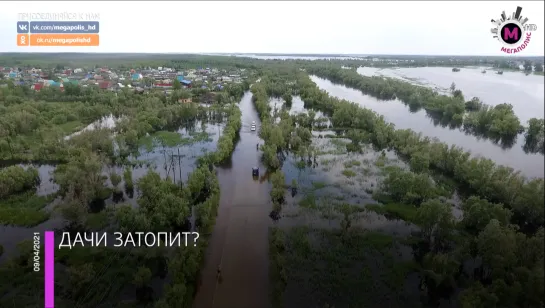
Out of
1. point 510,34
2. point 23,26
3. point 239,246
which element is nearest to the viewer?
point 510,34

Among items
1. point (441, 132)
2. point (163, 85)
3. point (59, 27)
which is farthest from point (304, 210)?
point (163, 85)

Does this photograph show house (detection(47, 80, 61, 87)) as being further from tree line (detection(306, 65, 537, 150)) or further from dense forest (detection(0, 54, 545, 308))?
tree line (detection(306, 65, 537, 150))

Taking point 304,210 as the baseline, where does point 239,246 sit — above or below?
below

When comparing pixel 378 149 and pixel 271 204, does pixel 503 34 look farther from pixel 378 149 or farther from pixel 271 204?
pixel 378 149

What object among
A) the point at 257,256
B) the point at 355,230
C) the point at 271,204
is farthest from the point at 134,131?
the point at 355,230

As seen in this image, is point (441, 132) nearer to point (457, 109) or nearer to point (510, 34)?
point (457, 109)

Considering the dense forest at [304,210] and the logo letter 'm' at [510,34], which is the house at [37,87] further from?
the logo letter 'm' at [510,34]
